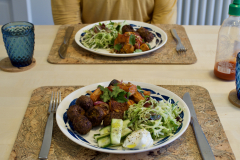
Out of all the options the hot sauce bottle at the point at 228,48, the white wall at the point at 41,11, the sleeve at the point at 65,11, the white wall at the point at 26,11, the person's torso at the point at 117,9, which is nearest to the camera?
the hot sauce bottle at the point at 228,48

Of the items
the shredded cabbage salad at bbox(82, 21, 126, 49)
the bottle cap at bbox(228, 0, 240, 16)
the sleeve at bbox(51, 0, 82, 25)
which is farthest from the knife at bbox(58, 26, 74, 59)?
the bottle cap at bbox(228, 0, 240, 16)

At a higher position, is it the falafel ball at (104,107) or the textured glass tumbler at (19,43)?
the textured glass tumbler at (19,43)

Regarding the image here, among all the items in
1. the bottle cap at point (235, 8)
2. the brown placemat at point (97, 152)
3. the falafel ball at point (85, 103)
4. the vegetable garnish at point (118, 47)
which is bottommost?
the brown placemat at point (97, 152)

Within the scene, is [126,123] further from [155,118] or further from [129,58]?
[129,58]

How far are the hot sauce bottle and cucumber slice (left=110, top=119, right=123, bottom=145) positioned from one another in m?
0.66

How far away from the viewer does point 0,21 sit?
12.7 ft

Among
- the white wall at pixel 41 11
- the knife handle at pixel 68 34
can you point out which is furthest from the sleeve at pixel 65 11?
the white wall at pixel 41 11

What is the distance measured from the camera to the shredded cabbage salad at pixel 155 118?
854mm

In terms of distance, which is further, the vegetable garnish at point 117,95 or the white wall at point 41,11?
the white wall at point 41,11

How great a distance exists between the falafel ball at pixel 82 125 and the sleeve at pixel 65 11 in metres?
1.48

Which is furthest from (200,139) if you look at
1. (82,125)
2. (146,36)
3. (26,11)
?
(26,11)

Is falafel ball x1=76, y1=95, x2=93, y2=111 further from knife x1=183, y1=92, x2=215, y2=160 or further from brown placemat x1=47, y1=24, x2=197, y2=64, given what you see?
brown placemat x1=47, y1=24, x2=197, y2=64

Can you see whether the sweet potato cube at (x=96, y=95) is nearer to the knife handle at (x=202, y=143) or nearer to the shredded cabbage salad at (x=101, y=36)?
the knife handle at (x=202, y=143)

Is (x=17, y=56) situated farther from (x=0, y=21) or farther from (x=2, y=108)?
(x=0, y=21)
